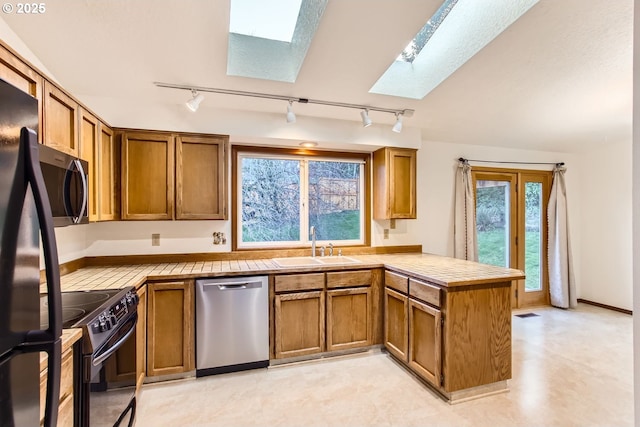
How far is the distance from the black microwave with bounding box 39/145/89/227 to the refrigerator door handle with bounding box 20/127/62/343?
3.18 ft

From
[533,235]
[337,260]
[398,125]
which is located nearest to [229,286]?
[337,260]

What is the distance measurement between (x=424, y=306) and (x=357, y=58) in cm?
195

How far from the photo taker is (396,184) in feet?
11.3

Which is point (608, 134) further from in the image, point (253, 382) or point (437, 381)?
point (253, 382)

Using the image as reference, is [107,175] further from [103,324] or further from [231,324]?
[231,324]

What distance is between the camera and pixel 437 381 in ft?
7.32

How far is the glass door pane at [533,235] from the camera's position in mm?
4547

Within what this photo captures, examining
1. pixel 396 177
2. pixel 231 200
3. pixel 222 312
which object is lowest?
pixel 222 312

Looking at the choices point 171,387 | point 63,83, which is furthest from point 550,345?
point 63,83

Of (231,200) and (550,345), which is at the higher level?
(231,200)

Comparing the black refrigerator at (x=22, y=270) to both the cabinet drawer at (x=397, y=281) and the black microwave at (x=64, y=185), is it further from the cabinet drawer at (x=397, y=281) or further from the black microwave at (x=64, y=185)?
the cabinet drawer at (x=397, y=281)

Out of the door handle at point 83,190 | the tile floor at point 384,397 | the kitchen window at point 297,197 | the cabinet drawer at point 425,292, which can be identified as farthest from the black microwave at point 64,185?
the cabinet drawer at point 425,292

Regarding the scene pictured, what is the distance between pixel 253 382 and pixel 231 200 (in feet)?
5.75

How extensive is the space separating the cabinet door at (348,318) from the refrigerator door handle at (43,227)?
2309 mm
